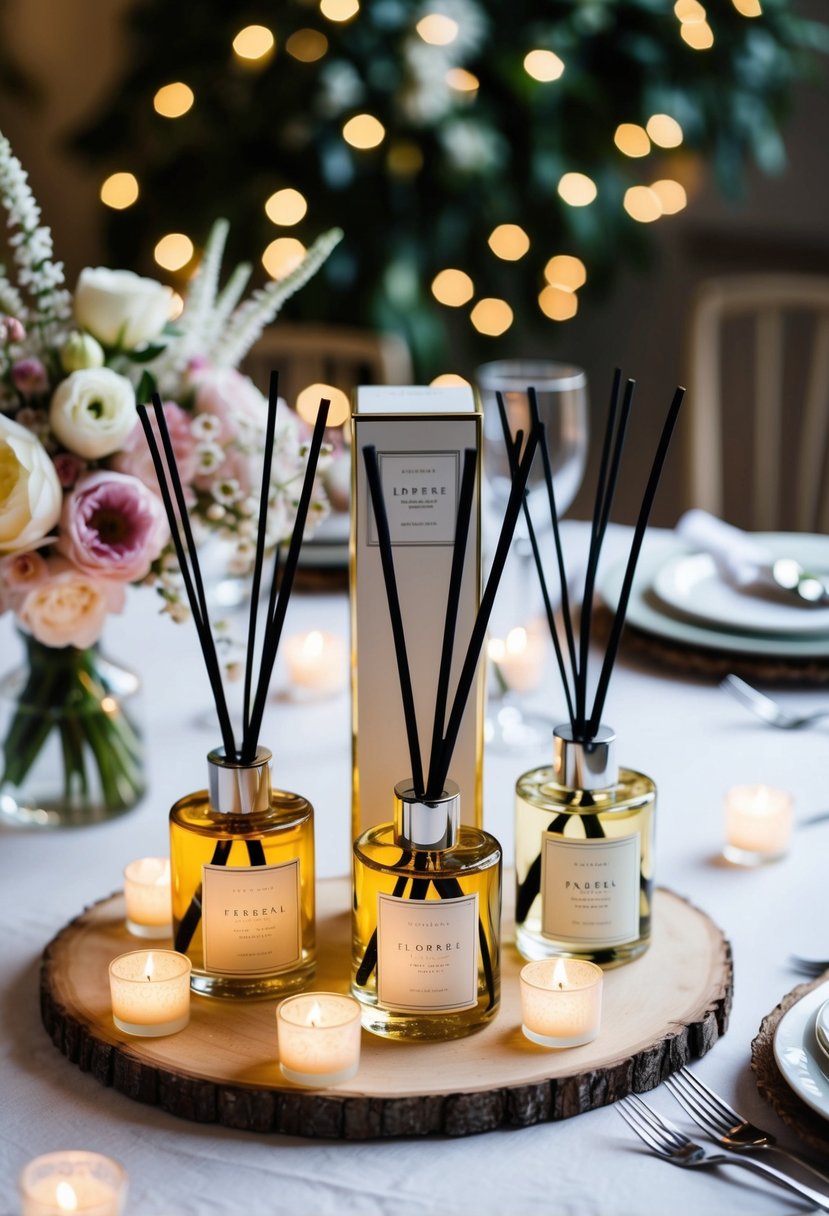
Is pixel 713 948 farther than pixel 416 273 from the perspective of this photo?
No

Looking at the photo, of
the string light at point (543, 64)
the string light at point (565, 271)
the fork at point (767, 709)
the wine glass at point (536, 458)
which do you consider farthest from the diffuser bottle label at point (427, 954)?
the string light at point (565, 271)

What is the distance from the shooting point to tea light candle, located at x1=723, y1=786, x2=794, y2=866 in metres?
1.03

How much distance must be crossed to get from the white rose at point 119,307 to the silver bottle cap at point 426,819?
453 millimetres

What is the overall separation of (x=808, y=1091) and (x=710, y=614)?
724mm

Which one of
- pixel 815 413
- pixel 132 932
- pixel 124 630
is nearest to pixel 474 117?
pixel 815 413

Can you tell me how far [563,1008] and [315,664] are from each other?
0.63 metres

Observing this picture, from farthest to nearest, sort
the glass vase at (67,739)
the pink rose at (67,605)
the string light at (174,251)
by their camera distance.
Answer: the string light at (174,251) → the glass vase at (67,739) → the pink rose at (67,605)

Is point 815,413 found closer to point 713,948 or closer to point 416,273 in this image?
point 416,273

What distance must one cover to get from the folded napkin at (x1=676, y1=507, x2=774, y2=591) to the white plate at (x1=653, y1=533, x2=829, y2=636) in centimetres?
1

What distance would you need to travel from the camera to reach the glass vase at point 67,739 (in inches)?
43.6

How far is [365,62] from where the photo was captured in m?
2.62

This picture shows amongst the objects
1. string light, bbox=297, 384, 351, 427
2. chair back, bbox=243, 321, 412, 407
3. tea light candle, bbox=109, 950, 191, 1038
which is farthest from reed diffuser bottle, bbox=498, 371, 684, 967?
chair back, bbox=243, 321, 412, 407

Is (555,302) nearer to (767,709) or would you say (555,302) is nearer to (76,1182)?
(767,709)

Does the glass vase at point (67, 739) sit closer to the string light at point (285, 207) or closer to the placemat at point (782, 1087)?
the placemat at point (782, 1087)
